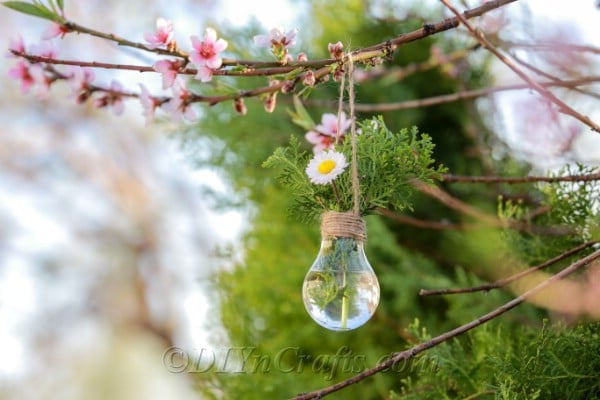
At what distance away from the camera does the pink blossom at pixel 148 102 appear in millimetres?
947

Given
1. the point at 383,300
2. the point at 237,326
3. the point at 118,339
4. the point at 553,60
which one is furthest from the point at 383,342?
the point at 118,339

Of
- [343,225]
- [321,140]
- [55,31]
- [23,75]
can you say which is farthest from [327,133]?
[23,75]

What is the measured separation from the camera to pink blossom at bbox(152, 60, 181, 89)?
80 cm

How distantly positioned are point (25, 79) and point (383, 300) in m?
0.97

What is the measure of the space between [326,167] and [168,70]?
9.3 inches

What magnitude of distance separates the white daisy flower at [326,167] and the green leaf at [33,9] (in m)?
0.33

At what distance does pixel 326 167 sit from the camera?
71 cm

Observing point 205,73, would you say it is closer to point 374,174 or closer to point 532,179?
point 374,174

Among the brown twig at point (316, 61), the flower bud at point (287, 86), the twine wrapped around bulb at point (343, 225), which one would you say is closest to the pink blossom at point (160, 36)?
the brown twig at point (316, 61)

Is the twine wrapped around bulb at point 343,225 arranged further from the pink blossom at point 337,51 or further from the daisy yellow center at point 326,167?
the pink blossom at point 337,51

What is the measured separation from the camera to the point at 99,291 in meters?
4.73

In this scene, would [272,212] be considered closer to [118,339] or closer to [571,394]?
[571,394]

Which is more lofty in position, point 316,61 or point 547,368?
point 316,61

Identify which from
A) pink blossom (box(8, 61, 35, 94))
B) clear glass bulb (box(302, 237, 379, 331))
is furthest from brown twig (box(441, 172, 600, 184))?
pink blossom (box(8, 61, 35, 94))
